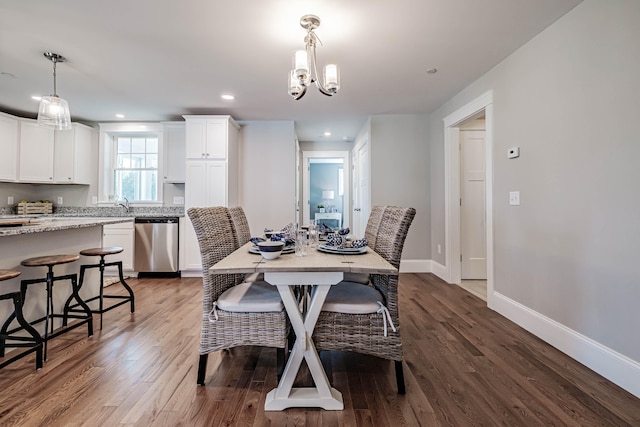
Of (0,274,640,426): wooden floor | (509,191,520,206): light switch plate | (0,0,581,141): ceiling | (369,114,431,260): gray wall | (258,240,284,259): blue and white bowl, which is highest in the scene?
(0,0,581,141): ceiling

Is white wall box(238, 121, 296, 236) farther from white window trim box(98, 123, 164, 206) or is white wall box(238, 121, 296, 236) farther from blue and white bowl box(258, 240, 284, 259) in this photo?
blue and white bowl box(258, 240, 284, 259)

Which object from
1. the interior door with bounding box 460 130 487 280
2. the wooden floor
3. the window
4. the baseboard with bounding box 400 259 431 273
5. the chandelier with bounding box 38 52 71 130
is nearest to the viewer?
the wooden floor

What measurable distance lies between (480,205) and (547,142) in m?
1.80

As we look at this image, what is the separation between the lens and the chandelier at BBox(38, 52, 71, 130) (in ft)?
8.19

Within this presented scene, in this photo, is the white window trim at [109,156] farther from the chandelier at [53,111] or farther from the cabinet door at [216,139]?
the chandelier at [53,111]

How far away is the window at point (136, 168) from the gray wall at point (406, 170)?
3.52 meters

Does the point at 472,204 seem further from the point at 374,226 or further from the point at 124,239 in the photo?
the point at 124,239

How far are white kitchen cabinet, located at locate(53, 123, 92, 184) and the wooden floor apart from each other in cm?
312

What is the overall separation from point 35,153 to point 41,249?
3.04 meters

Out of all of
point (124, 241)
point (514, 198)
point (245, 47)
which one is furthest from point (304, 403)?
point (124, 241)

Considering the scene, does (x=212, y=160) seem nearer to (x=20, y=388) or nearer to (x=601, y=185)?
(x=20, y=388)

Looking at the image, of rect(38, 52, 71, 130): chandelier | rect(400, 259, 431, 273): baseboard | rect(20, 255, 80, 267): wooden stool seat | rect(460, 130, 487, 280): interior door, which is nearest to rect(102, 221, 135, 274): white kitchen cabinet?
rect(38, 52, 71, 130): chandelier

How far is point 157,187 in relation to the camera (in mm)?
4590

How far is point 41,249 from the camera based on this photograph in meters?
2.22
